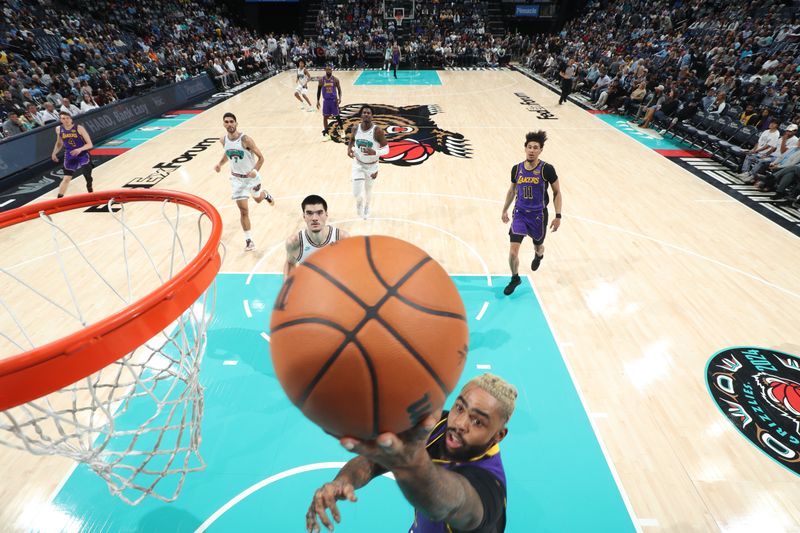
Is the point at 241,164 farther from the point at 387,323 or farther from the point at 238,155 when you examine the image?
the point at 387,323

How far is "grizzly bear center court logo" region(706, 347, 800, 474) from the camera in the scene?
11.7 feet

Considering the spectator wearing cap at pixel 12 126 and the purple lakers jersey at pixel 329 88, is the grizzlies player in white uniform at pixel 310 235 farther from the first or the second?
the spectator wearing cap at pixel 12 126

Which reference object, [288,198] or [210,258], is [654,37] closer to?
[288,198]

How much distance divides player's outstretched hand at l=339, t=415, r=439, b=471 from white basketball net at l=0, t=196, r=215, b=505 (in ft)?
4.98

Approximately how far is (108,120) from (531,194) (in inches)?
467

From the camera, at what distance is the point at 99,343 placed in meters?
1.78

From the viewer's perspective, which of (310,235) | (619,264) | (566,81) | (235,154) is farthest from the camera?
(566,81)

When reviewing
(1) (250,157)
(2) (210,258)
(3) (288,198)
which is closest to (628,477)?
(2) (210,258)

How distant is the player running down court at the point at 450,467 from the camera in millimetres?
1177

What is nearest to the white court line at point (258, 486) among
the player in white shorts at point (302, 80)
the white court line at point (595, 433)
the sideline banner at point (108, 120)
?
the white court line at point (595, 433)

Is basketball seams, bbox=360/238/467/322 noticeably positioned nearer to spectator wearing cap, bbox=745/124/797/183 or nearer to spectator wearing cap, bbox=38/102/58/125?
spectator wearing cap, bbox=745/124/797/183

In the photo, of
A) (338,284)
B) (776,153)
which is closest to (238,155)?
(338,284)

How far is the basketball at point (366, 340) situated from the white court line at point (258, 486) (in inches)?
91.8

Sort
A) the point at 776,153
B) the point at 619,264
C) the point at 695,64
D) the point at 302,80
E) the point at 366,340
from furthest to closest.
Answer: the point at 695,64
the point at 302,80
the point at 776,153
the point at 619,264
the point at 366,340
